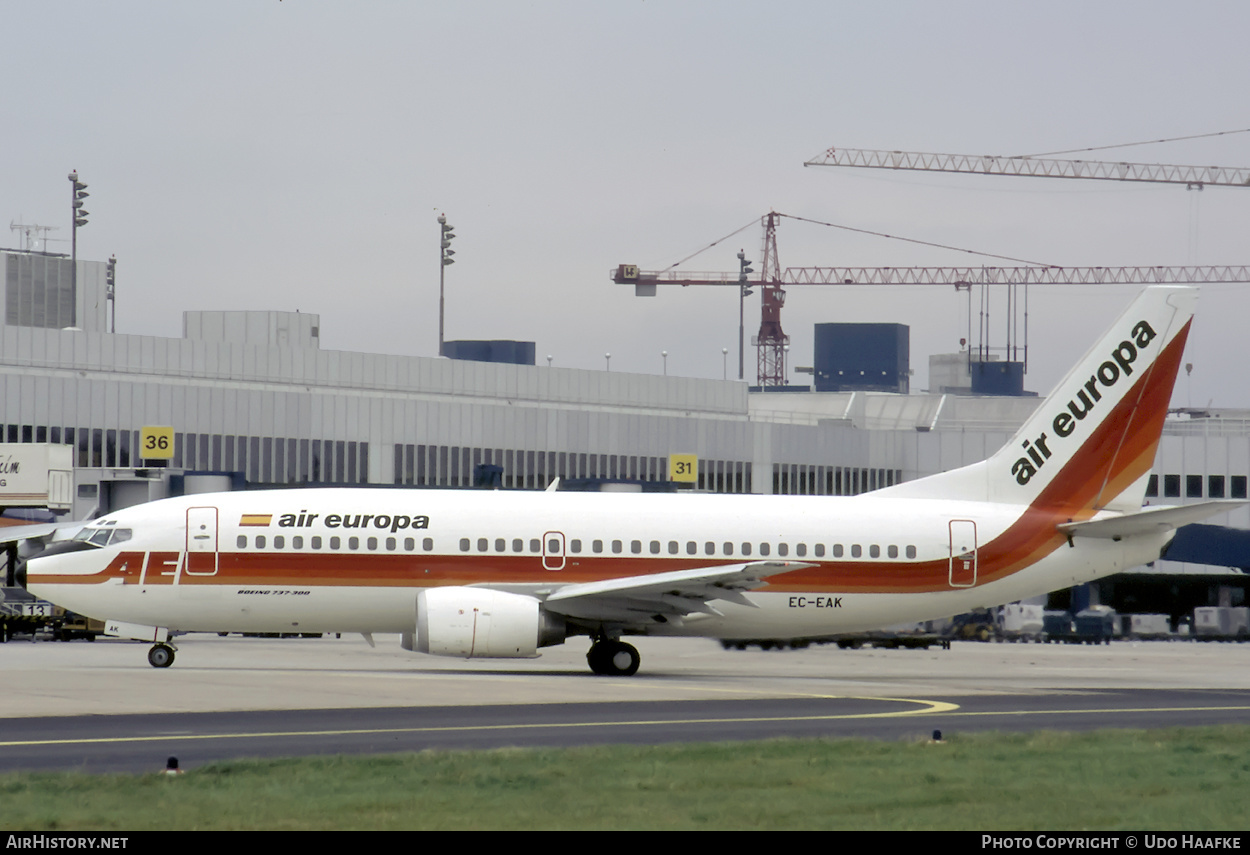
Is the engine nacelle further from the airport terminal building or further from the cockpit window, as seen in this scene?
the airport terminal building

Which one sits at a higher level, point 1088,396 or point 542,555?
point 1088,396

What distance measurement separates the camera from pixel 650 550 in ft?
123

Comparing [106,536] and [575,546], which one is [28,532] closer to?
[106,536]

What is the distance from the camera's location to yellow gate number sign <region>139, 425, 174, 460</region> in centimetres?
7031

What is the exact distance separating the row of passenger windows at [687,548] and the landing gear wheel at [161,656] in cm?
687

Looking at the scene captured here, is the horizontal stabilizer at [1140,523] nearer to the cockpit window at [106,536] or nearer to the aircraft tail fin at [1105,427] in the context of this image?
the aircraft tail fin at [1105,427]

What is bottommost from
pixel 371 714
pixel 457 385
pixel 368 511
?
pixel 371 714

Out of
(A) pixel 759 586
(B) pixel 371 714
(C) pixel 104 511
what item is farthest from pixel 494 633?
(C) pixel 104 511

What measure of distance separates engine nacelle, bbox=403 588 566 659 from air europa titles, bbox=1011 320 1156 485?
1226 centimetres

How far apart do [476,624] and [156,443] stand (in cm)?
4022

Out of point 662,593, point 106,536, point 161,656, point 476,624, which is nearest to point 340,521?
point 476,624

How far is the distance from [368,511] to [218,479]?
25.2 m

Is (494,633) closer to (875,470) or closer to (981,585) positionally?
(981,585)
